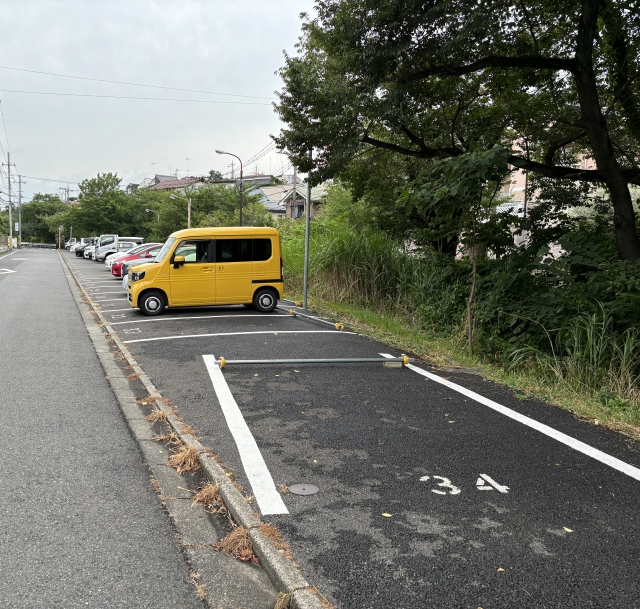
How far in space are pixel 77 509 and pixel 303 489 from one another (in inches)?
59.4

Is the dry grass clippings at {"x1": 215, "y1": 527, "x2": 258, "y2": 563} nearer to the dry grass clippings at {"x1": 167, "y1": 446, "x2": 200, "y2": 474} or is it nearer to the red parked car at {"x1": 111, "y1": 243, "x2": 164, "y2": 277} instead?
the dry grass clippings at {"x1": 167, "y1": 446, "x2": 200, "y2": 474}

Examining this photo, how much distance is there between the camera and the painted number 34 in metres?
4.07

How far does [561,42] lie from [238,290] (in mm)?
8663

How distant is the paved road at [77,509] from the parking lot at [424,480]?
0.70 meters

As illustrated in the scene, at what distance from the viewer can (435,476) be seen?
14.2ft

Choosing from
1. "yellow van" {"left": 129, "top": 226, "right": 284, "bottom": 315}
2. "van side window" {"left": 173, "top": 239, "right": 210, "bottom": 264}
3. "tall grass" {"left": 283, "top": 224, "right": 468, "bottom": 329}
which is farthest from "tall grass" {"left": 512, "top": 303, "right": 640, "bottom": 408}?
"van side window" {"left": 173, "top": 239, "right": 210, "bottom": 264}

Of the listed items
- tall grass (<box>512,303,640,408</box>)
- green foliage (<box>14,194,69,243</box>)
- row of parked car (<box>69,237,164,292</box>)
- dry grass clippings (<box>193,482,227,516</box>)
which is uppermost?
green foliage (<box>14,194,69,243</box>)

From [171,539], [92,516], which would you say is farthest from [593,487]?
[92,516]

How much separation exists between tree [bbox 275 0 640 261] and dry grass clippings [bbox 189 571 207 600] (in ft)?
25.5

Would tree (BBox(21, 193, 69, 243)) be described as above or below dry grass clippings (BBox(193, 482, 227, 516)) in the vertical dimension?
above

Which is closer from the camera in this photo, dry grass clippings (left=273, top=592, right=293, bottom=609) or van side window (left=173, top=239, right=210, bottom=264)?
dry grass clippings (left=273, top=592, right=293, bottom=609)

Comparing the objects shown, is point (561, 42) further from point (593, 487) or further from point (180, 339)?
point (593, 487)

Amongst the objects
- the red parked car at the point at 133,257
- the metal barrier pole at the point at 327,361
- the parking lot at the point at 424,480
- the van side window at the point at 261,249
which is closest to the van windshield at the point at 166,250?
the van side window at the point at 261,249

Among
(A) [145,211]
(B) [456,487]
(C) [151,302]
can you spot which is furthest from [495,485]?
(A) [145,211]
